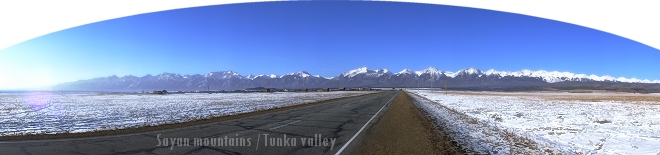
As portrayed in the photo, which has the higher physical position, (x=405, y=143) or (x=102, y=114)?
(x=405, y=143)

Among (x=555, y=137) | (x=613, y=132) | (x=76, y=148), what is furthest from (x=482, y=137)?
(x=76, y=148)

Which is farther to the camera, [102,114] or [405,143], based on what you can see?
[102,114]

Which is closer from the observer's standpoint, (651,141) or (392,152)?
(392,152)

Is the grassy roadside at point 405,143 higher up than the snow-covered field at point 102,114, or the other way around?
the grassy roadside at point 405,143

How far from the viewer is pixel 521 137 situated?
12.7 metres

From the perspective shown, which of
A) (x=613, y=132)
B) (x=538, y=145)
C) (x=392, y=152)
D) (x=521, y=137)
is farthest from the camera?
(x=613, y=132)

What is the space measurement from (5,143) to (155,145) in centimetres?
540

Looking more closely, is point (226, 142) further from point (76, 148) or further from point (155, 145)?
point (76, 148)

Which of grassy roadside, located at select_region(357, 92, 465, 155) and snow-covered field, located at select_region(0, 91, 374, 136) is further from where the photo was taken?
snow-covered field, located at select_region(0, 91, 374, 136)

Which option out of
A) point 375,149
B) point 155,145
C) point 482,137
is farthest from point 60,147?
point 482,137

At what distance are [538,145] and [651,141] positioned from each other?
4.70 m

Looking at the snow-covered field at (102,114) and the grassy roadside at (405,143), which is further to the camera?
the snow-covered field at (102,114)

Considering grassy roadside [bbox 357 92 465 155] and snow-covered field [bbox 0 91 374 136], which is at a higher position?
grassy roadside [bbox 357 92 465 155]

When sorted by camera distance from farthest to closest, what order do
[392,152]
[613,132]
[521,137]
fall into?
1. [613,132]
2. [521,137]
3. [392,152]
